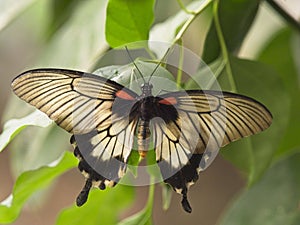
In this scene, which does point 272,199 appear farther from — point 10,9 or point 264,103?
point 10,9

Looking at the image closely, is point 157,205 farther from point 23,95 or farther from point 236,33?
point 23,95

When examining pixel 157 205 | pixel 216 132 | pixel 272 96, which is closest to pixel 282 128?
pixel 272 96

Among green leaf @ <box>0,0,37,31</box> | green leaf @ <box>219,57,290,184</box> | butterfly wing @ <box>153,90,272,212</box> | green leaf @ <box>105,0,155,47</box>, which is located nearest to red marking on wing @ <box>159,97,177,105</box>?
butterfly wing @ <box>153,90,272,212</box>

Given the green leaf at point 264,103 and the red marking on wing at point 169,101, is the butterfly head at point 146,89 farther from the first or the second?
the green leaf at point 264,103

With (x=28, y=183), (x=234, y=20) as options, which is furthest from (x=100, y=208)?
(x=234, y=20)

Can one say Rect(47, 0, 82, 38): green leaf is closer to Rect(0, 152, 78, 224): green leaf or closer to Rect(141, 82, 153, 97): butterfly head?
Rect(0, 152, 78, 224): green leaf

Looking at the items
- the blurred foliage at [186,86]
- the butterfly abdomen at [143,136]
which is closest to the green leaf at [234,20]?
the blurred foliage at [186,86]
